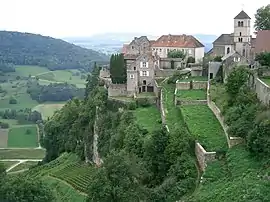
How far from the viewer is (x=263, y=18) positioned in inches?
2259

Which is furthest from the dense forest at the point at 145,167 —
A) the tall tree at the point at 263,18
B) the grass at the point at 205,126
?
the tall tree at the point at 263,18

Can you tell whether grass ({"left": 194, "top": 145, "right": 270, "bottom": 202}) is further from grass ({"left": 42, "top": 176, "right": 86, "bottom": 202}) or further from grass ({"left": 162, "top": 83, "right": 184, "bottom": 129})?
grass ({"left": 42, "top": 176, "right": 86, "bottom": 202})

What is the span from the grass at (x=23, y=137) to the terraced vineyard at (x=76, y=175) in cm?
5033

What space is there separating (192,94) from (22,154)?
179ft

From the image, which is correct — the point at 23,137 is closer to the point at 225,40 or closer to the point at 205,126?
the point at 225,40

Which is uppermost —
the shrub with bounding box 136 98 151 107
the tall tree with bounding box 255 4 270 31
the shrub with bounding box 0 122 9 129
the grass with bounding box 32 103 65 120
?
the tall tree with bounding box 255 4 270 31

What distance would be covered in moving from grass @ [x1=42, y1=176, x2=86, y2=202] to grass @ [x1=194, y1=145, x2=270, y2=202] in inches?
584

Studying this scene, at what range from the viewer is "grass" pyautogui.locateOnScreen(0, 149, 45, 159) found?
3595 inches

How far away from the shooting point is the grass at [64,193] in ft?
Result: 139

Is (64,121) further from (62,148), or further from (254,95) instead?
(254,95)

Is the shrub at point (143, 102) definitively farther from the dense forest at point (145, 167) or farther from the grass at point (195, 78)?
the grass at point (195, 78)

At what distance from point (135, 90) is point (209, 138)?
21006 mm

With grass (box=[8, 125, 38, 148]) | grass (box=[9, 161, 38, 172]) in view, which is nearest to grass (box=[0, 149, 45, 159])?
grass (box=[8, 125, 38, 148])

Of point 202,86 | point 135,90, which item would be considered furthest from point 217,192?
point 135,90
